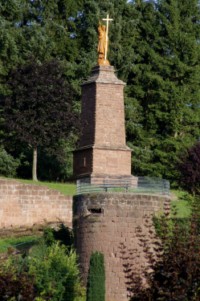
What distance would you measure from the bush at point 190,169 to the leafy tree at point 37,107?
5178mm

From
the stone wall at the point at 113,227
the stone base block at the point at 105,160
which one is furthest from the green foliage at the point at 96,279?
the stone base block at the point at 105,160

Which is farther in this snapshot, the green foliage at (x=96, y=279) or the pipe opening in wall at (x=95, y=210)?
the pipe opening in wall at (x=95, y=210)

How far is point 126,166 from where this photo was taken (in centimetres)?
4978

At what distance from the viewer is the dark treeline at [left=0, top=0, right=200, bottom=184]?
61.2 m

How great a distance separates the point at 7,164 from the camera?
2311 inches

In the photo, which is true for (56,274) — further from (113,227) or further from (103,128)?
(103,128)

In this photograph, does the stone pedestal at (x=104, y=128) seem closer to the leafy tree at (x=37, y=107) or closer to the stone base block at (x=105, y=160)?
the stone base block at (x=105, y=160)

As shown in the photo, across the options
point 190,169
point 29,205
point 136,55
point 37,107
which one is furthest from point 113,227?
point 136,55

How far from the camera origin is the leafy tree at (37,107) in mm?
55531

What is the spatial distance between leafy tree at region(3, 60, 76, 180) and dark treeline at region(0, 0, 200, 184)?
296cm

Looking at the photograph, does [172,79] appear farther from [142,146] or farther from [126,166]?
[126,166]

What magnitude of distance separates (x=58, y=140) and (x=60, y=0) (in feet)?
33.5

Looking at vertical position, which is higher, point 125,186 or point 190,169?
point 190,169

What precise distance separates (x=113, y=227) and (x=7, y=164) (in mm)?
24348
